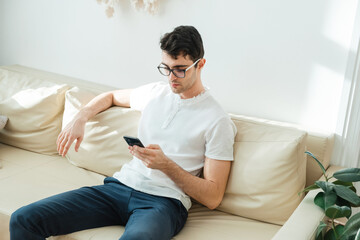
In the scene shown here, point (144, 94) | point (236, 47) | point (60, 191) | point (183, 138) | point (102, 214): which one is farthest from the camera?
point (236, 47)

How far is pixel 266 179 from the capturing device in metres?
2.00

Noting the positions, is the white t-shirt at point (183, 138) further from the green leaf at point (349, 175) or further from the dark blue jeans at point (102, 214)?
the green leaf at point (349, 175)

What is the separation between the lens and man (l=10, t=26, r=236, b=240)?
1.86 m

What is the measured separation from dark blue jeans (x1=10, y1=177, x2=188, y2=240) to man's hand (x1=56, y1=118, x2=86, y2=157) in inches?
11.7

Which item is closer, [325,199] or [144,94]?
[325,199]

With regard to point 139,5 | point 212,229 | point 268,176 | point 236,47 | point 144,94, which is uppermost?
point 139,5

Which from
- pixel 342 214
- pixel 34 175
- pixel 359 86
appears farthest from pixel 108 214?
pixel 359 86

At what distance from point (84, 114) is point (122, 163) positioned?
0.32 meters

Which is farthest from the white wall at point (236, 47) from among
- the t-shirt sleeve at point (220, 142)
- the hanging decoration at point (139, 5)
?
the t-shirt sleeve at point (220, 142)

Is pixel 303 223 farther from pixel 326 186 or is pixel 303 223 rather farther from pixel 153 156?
pixel 153 156

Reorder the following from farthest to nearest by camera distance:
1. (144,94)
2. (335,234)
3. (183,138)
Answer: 1. (144,94)
2. (183,138)
3. (335,234)

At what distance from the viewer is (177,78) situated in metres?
1.99

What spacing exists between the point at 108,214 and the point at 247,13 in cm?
121

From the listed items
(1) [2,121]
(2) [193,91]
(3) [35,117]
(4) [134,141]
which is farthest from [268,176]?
(1) [2,121]
